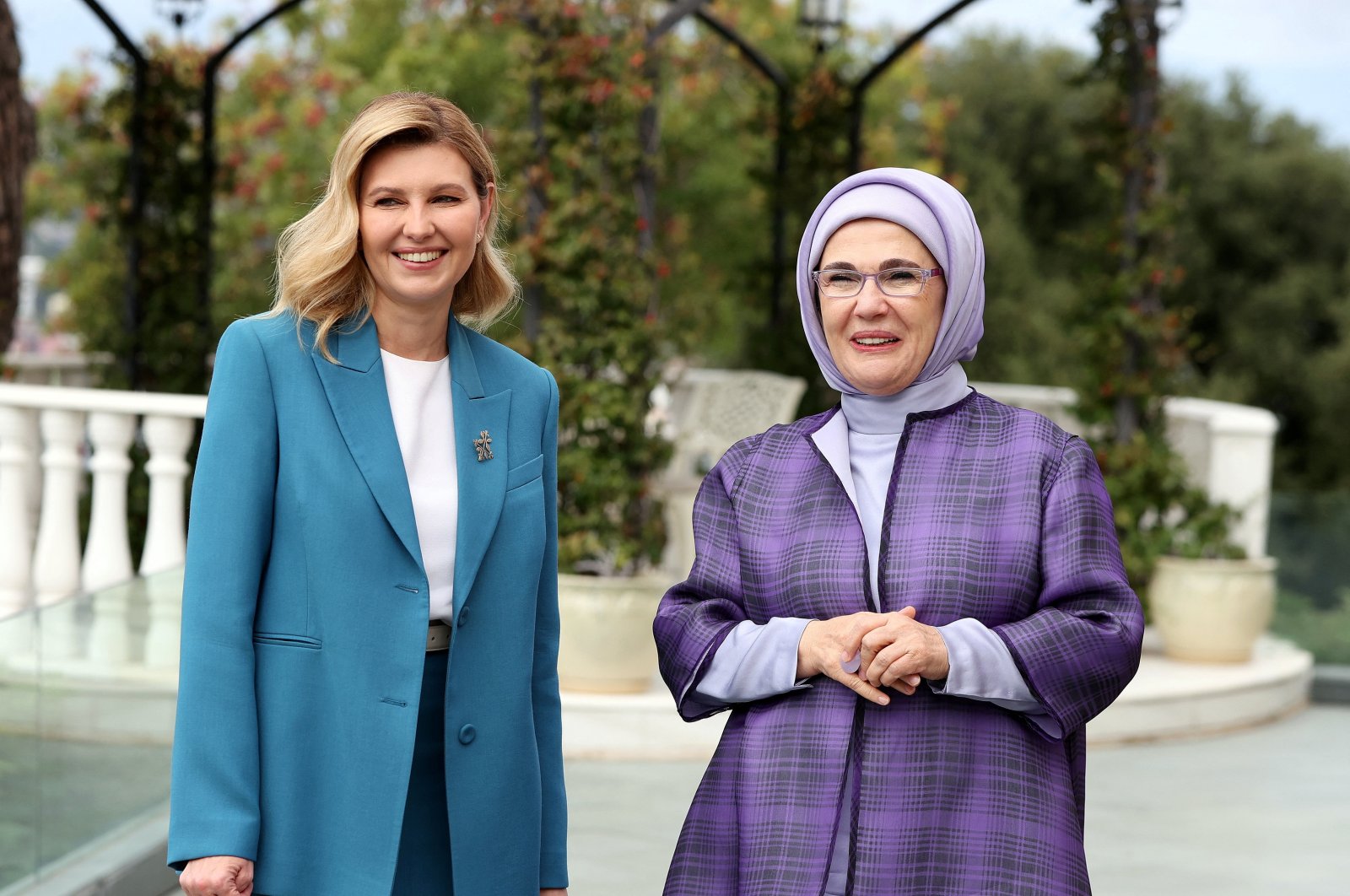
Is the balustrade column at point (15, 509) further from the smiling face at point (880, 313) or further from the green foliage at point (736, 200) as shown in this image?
the smiling face at point (880, 313)

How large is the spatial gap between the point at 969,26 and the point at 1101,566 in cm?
2528

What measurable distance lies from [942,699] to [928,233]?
0.63 metres

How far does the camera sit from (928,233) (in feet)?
7.09

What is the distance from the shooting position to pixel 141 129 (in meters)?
9.05

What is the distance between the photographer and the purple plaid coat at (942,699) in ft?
6.97

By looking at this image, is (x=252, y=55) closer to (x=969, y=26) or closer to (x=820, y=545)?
(x=969, y=26)

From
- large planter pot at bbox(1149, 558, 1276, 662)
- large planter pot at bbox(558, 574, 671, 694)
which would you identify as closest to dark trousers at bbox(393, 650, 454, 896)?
large planter pot at bbox(558, 574, 671, 694)

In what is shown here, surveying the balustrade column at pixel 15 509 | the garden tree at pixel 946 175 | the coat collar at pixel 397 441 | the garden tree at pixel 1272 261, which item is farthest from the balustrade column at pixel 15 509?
the garden tree at pixel 1272 261

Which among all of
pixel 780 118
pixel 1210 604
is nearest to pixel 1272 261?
pixel 780 118

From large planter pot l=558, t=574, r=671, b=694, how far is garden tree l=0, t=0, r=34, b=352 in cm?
351

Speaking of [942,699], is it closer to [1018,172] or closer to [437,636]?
[437,636]

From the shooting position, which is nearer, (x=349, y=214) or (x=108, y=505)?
(x=349, y=214)

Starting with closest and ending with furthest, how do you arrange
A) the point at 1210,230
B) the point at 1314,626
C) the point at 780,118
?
1. the point at 1314,626
2. the point at 780,118
3. the point at 1210,230

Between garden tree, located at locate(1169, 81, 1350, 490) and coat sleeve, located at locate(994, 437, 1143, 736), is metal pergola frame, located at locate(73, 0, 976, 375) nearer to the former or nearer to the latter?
coat sleeve, located at locate(994, 437, 1143, 736)
